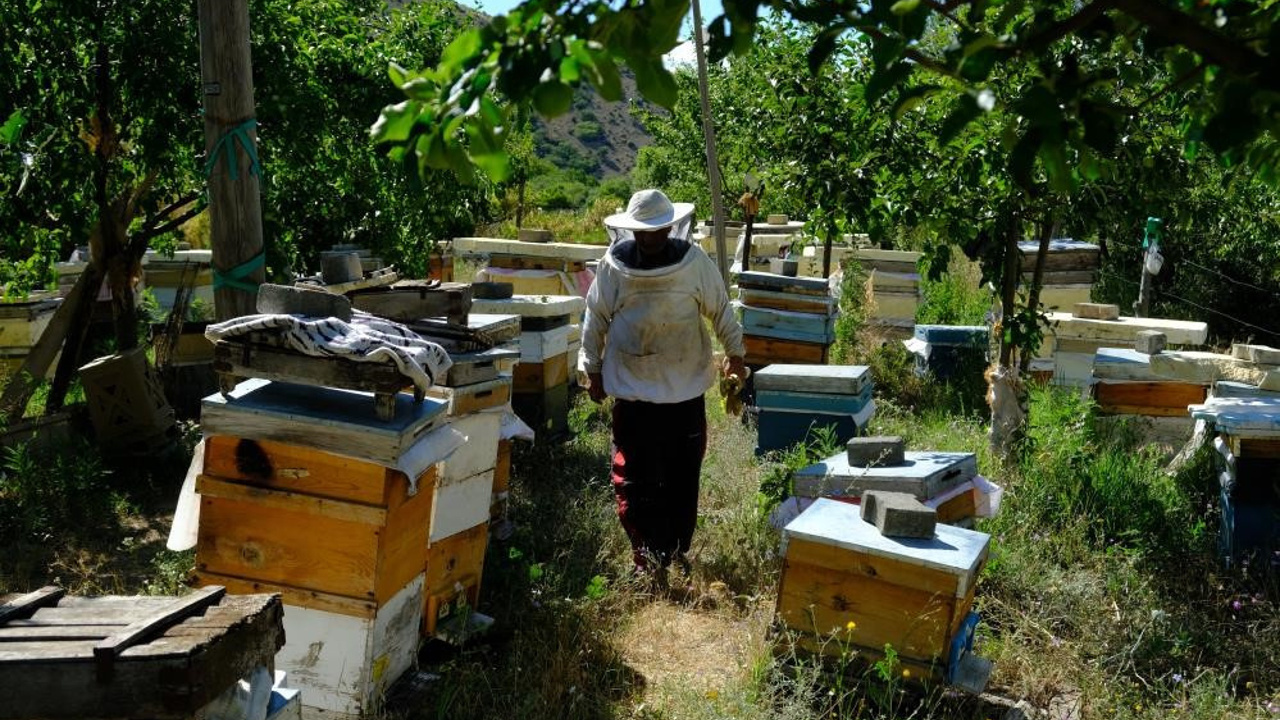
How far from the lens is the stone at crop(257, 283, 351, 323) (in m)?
3.05

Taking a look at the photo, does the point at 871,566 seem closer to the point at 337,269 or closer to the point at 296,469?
the point at 296,469

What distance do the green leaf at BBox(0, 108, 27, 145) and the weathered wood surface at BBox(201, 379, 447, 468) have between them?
2.16 m

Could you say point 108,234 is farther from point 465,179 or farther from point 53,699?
point 465,179

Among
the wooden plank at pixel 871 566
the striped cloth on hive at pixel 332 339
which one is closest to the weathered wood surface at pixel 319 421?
the striped cloth on hive at pixel 332 339

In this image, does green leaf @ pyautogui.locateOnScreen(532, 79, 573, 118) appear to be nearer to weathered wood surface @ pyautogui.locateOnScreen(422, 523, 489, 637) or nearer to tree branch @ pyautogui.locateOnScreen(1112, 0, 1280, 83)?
tree branch @ pyautogui.locateOnScreen(1112, 0, 1280, 83)

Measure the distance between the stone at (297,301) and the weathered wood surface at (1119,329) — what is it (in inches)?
172

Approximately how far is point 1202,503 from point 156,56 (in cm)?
507

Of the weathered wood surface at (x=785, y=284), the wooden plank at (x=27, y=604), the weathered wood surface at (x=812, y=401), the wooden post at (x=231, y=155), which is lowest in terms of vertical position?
the weathered wood surface at (x=812, y=401)

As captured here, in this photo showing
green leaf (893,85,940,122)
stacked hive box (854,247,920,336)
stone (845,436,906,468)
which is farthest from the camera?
stacked hive box (854,247,920,336)

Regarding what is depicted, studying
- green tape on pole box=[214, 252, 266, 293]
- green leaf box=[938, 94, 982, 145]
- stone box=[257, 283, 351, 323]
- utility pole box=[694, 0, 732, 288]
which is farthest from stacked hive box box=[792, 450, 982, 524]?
utility pole box=[694, 0, 732, 288]

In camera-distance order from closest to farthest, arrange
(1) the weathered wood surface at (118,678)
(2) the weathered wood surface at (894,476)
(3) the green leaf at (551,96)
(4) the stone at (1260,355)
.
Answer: (3) the green leaf at (551,96) → (1) the weathered wood surface at (118,678) → (2) the weathered wood surface at (894,476) → (4) the stone at (1260,355)

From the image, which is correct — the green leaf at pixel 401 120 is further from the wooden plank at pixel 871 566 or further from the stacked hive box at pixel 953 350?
the stacked hive box at pixel 953 350

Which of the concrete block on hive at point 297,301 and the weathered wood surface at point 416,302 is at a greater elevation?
the concrete block on hive at point 297,301

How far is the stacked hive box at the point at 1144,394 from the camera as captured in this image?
548 cm
